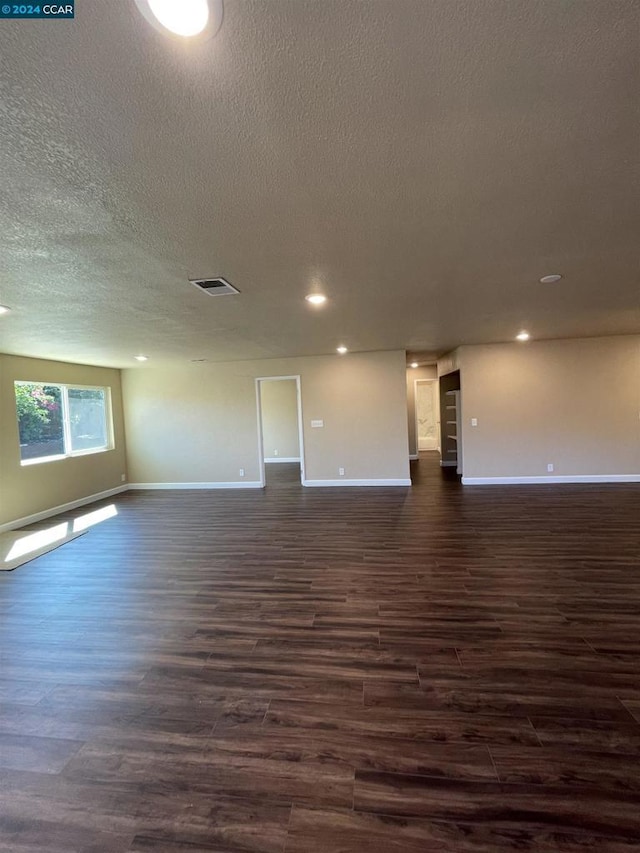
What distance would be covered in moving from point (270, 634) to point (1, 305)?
145 inches

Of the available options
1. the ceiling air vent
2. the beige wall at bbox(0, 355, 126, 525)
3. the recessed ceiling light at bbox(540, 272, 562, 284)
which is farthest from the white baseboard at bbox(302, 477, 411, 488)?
the ceiling air vent

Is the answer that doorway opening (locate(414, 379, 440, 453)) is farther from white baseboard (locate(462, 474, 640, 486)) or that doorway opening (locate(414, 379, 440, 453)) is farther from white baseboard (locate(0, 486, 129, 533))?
white baseboard (locate(0, 486, 129, 533))

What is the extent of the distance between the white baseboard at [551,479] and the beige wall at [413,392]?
2.69 m

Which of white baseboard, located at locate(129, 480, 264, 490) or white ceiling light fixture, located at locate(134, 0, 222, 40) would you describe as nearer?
white ceiling light fixture, located at locate(134, 0, 222, 40)

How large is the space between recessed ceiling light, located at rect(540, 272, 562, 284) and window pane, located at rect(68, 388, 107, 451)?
7.62 meters

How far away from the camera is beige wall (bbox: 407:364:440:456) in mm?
9867

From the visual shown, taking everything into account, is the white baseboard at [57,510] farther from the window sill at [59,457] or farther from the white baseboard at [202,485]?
the window sill at [59,457]

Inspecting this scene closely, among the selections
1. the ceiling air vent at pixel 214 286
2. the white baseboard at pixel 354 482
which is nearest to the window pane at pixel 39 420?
the white baseboard at pixel 354 482

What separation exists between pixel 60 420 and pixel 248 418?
3388 millimetres

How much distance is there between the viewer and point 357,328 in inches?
193

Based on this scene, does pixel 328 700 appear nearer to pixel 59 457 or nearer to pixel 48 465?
pixel 48 465

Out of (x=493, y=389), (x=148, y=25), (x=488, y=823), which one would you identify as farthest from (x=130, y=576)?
(x=493, y=389)

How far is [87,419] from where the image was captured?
7371mm

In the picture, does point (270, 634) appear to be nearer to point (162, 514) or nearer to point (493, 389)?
point (162, 514)
